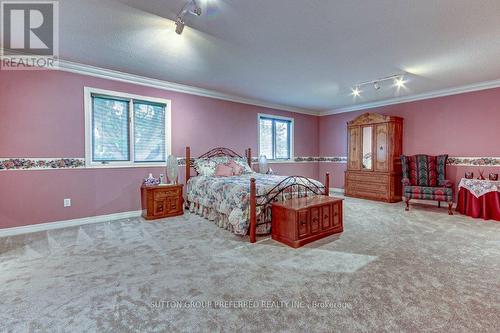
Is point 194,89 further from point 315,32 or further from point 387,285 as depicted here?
point 387,285

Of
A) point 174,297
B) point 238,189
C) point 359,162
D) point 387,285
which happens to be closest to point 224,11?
point 238,189

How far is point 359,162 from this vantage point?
644 centimetres

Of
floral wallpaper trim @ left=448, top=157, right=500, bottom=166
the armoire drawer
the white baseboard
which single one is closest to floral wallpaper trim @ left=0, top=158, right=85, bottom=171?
the white baseboard

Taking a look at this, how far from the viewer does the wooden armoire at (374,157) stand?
5.81m

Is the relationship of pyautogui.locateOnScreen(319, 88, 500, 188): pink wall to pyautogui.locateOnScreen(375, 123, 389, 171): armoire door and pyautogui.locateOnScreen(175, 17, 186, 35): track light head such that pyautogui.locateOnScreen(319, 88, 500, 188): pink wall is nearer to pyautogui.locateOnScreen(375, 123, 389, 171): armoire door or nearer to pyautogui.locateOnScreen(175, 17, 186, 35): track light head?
pyautogui.locateOnScreen(375, 123, 389, 171): armoire door

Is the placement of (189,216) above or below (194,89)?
below

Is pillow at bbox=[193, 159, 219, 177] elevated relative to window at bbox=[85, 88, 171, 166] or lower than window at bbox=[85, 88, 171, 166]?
lower

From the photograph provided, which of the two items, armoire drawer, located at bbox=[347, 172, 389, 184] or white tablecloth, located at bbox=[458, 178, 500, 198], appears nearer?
white tablecloth, located at bbox=[458, 178, 500, 198]

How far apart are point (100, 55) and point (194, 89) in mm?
1955

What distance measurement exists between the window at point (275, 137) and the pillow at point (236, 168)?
4.60ft

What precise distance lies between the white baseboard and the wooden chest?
2.85m

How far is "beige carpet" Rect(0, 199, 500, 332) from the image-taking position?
1.69 m

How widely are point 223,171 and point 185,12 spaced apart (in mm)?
3039

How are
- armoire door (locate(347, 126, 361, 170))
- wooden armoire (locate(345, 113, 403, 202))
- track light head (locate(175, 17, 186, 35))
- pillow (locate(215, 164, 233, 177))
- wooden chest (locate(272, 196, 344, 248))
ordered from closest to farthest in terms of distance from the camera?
track light head (locate(175, 17, 186, 35)), wooden chest (locate(272, 196, 344, 248)), pillow (locate(215, 164, 233, 177)), wooden armoire (locate(345, 113, 403, 202)), armoire door (locate(347, 126, 361, 170))
